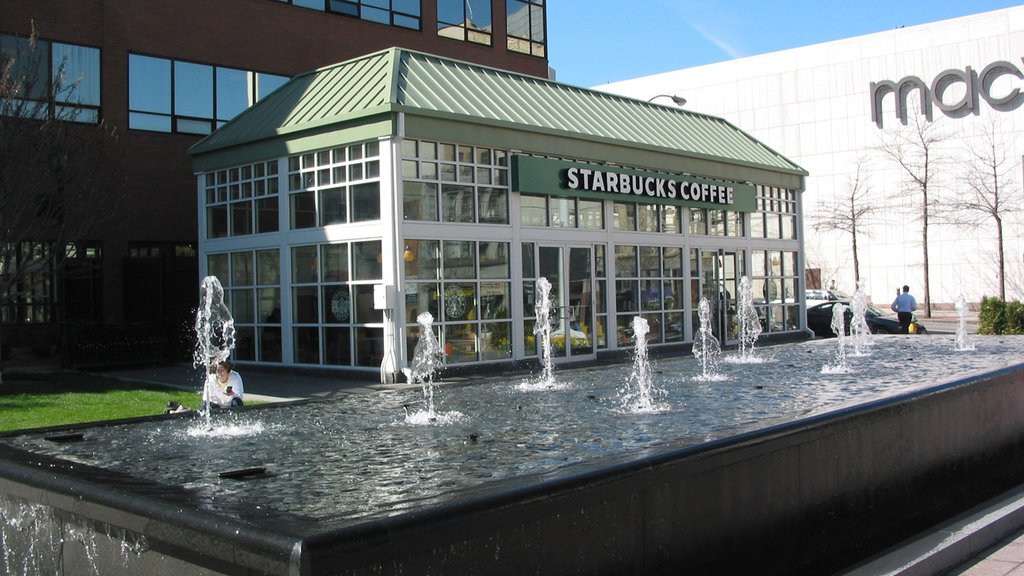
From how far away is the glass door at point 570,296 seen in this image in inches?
811

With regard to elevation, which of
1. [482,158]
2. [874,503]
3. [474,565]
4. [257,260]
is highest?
[482,158]

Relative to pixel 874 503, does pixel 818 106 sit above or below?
above

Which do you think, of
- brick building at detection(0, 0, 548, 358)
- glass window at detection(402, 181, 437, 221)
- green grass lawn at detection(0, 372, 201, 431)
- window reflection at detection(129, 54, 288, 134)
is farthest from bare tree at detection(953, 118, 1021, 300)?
green grass lawn at detection(0, 372, 201, 431)

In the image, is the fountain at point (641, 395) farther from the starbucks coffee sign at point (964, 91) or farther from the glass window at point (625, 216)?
the starbucks coffee sign at point (964, 91)

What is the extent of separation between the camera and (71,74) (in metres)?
23.7

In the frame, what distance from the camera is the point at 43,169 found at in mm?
18250

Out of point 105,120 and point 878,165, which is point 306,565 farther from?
point 878,165

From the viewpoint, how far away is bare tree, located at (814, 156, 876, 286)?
5231 cm

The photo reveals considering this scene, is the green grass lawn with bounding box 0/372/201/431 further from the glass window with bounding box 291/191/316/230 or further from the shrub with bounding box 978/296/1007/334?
the shrub with bounding box 978/296/1007/334

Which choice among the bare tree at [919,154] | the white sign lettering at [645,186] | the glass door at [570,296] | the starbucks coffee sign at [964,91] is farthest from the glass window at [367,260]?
the starbucks coffee sign at [964,91]

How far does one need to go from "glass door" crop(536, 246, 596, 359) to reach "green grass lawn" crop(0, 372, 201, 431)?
800cm

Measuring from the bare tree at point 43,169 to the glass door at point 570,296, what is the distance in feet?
33.2

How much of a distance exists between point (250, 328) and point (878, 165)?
140 ft

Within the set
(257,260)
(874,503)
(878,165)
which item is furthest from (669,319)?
(878,165)
